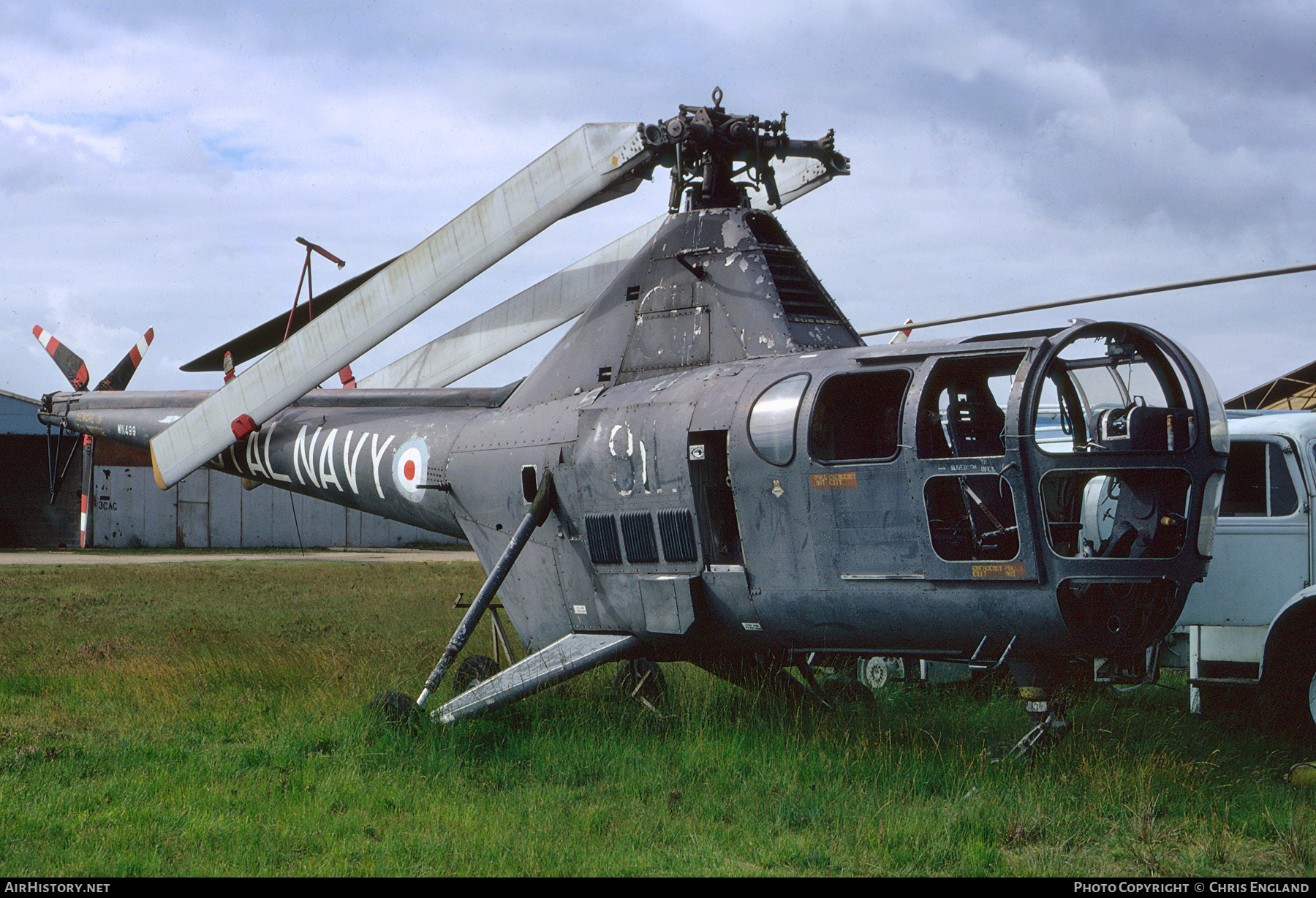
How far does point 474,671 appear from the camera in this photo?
1005 centimetres

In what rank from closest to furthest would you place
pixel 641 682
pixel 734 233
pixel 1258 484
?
pixel 734 233 → pixel 1258 484 → pixel 641 682

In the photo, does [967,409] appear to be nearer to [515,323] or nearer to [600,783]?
[600,783]

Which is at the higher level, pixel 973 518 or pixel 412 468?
pixel 412 468

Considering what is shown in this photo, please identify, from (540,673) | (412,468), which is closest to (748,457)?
(540,673)

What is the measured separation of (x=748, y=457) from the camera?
721cm

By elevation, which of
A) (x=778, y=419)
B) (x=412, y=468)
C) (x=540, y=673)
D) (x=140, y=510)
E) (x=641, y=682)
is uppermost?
(x=778, y=419)

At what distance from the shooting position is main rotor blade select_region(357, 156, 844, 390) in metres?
11.8

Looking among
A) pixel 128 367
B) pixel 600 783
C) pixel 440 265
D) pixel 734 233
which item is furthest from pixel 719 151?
pixel 128 367

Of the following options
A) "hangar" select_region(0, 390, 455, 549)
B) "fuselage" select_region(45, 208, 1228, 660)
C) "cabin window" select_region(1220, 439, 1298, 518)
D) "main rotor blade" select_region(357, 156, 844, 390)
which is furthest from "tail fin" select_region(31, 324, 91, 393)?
"hangar" select_region(0, 390, 455, 549)

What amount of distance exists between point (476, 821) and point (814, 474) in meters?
2.86

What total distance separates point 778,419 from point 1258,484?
441cm

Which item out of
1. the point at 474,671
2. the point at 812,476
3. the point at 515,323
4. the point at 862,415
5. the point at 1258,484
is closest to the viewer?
the point at 812,476

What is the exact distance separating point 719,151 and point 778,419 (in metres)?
2.79

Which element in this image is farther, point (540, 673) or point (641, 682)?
point (641, 682)
